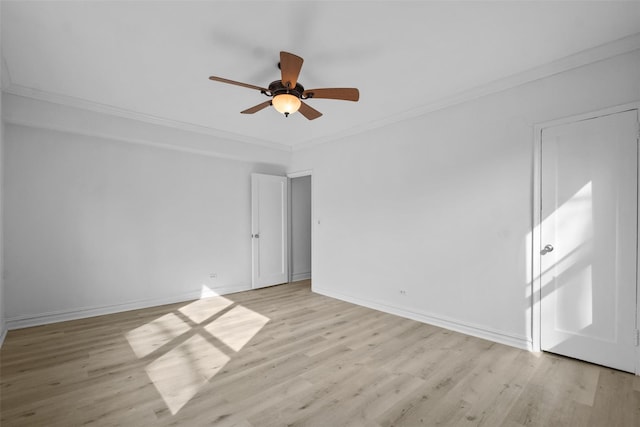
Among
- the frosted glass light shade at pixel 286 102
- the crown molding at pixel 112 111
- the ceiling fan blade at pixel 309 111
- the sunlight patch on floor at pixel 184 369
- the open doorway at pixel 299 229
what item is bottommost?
the sunlight patch on floor at pixel 184 369

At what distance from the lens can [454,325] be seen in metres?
3.44

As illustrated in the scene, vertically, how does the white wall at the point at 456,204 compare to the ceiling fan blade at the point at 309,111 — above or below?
below

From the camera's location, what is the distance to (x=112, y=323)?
12.0 ft

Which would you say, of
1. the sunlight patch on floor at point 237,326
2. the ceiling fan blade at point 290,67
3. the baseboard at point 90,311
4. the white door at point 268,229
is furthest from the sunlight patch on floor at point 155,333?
the ceiling fan blade at point 290,67

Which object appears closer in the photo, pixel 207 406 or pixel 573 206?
pixel 207 406

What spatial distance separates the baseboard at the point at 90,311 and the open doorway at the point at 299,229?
174 cm

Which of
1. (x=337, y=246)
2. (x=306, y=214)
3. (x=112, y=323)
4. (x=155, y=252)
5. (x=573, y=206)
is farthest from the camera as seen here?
(x=306, y=214)

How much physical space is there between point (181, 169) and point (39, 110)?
172cm

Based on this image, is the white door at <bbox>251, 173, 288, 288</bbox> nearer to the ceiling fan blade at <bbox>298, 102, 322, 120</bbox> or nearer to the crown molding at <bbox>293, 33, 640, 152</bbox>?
the crown molding at <bbox>293, 33, 640, 152</bbox>

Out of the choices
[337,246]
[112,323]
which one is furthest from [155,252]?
[337,246]

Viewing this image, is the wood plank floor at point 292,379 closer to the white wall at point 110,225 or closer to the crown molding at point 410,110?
the white wall at point 110,225

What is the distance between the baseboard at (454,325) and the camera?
2971 millimetres

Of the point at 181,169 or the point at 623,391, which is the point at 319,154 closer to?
the point at 181,169

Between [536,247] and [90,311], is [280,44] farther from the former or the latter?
[90,311]
